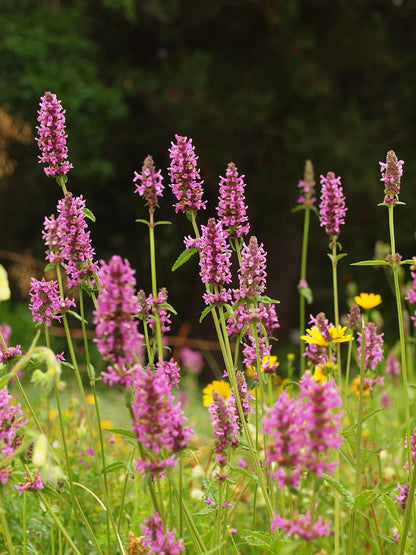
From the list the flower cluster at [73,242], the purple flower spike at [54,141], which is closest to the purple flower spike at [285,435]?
the flower cluster at [73,242]

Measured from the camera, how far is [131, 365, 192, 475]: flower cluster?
1290 millimetres

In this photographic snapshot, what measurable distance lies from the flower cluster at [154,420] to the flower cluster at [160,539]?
0.10 metres

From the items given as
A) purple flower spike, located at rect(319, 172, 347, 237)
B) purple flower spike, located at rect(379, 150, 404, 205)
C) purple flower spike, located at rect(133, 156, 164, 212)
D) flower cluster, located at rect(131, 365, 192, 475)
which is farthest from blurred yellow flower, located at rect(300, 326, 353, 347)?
flower cluster, located at rect(131, 365, 192, 475)

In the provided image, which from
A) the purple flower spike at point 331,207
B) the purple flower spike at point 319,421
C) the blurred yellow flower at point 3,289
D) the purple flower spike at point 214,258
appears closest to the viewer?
the purple flower spike at point 319,421

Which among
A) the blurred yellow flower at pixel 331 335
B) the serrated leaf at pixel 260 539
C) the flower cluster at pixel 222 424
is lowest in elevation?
the serrated leaf at pixel 260 539

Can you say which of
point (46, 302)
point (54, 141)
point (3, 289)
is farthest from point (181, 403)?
point (3, 289)

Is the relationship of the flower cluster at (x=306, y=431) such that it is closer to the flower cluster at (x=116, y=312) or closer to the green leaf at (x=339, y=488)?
the flower cluster at (x=116, y=312)

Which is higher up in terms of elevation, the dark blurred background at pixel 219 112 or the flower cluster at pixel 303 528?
the dark blurred background at pixel 219 112

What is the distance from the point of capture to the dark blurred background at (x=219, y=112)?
31.2 ft

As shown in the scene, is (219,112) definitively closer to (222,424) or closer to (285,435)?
(222,424)

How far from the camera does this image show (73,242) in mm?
1935

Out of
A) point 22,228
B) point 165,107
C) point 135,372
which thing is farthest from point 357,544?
point 22,228

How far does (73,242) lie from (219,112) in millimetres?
8108

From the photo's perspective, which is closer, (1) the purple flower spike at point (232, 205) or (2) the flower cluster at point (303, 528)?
(2) the flower cluster at point (303, 528)
